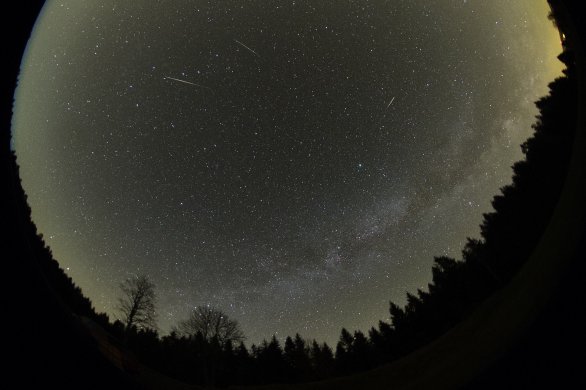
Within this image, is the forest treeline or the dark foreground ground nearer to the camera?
the dark foreground ground

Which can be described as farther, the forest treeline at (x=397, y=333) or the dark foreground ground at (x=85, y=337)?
the forest treeline at (x=397, y=333)

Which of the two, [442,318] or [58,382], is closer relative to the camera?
[58,382]

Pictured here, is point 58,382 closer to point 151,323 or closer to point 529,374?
point 529,374

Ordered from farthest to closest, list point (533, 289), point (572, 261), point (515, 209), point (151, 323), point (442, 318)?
point (442, 318)
point (515, 209)
point (151, 323)
point (533, 289)
point (572, 261)

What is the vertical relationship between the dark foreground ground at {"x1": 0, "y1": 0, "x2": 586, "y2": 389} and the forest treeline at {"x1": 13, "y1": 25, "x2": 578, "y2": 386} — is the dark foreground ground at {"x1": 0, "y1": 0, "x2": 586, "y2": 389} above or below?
below

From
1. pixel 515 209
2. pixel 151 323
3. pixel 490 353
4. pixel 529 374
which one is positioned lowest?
pixel 529 374

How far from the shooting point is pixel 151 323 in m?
12.3

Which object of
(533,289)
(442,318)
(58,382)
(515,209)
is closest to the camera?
(58,382)

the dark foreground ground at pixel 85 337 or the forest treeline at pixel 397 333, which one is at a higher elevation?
the forest treeline at pixel 397 333

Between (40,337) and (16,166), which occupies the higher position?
(16,166)

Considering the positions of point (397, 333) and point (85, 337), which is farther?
point (397, 333)

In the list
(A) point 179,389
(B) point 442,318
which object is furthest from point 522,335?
(B) point 442,318

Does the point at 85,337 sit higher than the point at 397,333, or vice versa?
the point at 397,333

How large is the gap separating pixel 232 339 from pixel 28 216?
51.5 ft
